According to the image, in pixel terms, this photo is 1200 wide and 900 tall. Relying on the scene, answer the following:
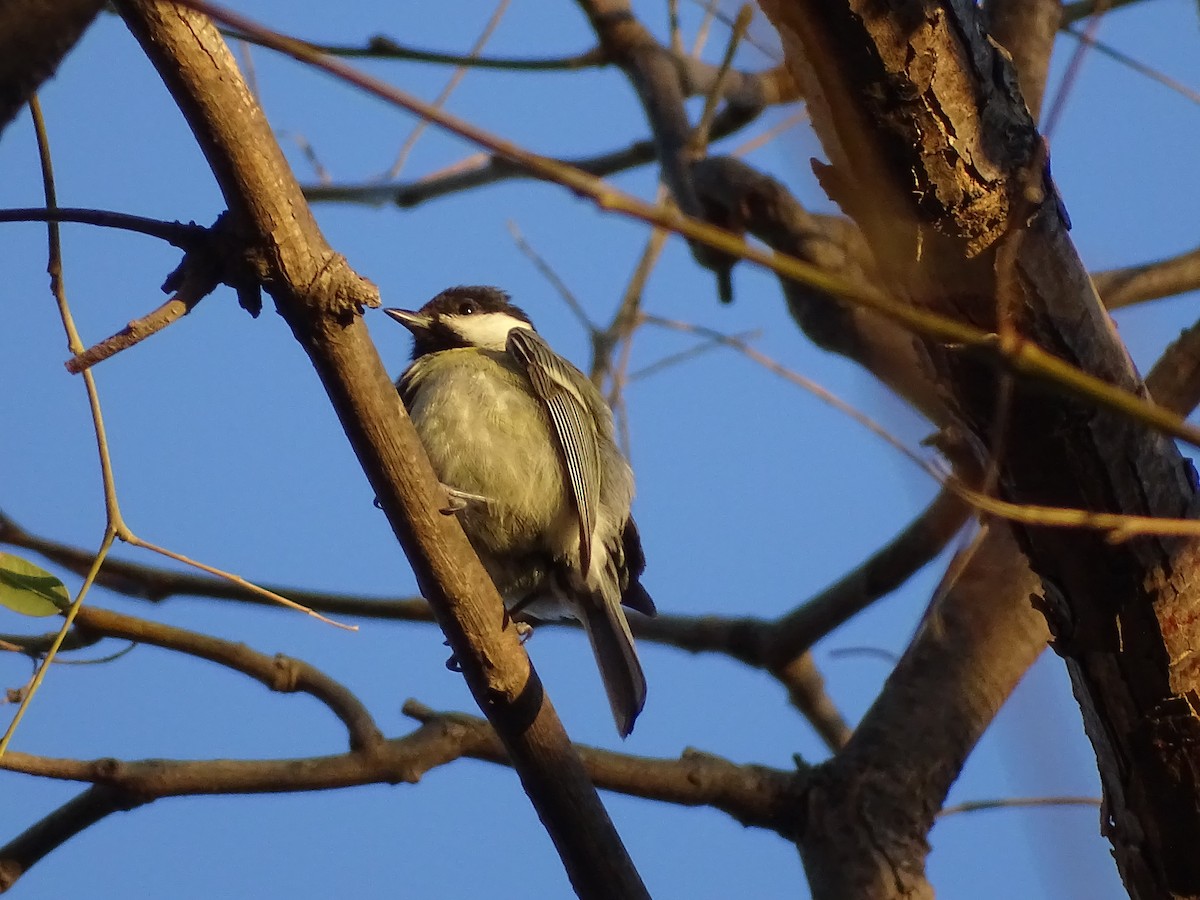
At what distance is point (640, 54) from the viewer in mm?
5223

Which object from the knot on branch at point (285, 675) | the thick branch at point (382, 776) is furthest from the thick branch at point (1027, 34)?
the knot on branch at point (285, 675)

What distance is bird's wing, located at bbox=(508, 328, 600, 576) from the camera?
3.97m

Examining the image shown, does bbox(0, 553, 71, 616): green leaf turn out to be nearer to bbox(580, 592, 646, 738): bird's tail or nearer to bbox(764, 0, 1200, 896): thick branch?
bbox(580, 592, 646, 738): bird's tail

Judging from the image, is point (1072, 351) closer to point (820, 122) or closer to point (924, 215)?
point (924, 215)

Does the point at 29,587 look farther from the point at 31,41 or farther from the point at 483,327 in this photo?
the point at 483,327

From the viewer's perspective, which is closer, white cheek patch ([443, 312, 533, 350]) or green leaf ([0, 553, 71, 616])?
green leaf ([0, 553, 71, 616])

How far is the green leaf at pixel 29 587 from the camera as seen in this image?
2.82m

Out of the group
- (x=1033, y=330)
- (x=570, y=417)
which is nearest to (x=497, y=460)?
(x=570, y=417)

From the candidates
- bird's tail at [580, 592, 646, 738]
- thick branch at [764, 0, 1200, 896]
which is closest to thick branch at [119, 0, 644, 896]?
bird's tail at [580, 592, 646, 738]

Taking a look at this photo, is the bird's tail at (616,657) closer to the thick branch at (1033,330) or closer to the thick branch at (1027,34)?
the thick branch at (1033,330)

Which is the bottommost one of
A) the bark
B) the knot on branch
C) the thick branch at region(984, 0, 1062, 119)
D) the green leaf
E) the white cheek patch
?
the bark

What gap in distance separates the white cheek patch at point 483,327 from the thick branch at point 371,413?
2.46 meters

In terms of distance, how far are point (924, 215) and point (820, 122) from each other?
0.96 feet

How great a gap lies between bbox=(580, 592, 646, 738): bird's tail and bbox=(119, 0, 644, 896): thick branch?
0.83m
